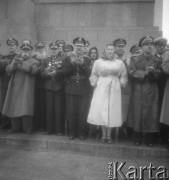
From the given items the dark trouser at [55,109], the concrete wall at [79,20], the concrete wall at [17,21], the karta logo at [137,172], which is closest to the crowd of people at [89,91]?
the dark trouser at [55,109]

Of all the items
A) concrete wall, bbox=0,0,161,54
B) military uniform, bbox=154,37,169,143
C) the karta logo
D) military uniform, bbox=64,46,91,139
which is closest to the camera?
the karta logo

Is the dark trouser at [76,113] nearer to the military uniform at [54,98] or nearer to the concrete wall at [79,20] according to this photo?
the military uniform at [54,98]

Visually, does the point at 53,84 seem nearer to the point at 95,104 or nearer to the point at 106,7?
the point at 95,104

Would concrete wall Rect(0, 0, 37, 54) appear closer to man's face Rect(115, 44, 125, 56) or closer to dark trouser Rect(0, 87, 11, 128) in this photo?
dark trouser Rect(0, 87, 11, 128)

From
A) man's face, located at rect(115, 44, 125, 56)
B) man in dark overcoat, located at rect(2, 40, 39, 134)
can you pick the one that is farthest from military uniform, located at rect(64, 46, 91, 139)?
man's face, located at rect(115, 44, 125, 56)

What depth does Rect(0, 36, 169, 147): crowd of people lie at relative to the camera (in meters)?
5.29

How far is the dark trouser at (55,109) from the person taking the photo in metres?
5.77

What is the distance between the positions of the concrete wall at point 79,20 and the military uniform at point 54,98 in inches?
148

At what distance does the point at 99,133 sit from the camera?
5.98 meters

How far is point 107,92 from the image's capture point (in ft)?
17.6

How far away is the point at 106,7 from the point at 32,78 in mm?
5848

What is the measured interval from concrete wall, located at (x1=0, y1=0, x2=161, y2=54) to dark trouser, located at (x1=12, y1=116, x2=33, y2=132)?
3.93 meters

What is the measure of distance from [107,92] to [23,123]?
6.68 feet

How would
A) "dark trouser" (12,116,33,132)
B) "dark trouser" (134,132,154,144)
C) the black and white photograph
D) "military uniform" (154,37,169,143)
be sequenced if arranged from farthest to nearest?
"dark trouser" (12,116,33,132) < "dark trouser" (134,132,154,144) < "military uniform" (154,37,169,143) < the black and white photograph
